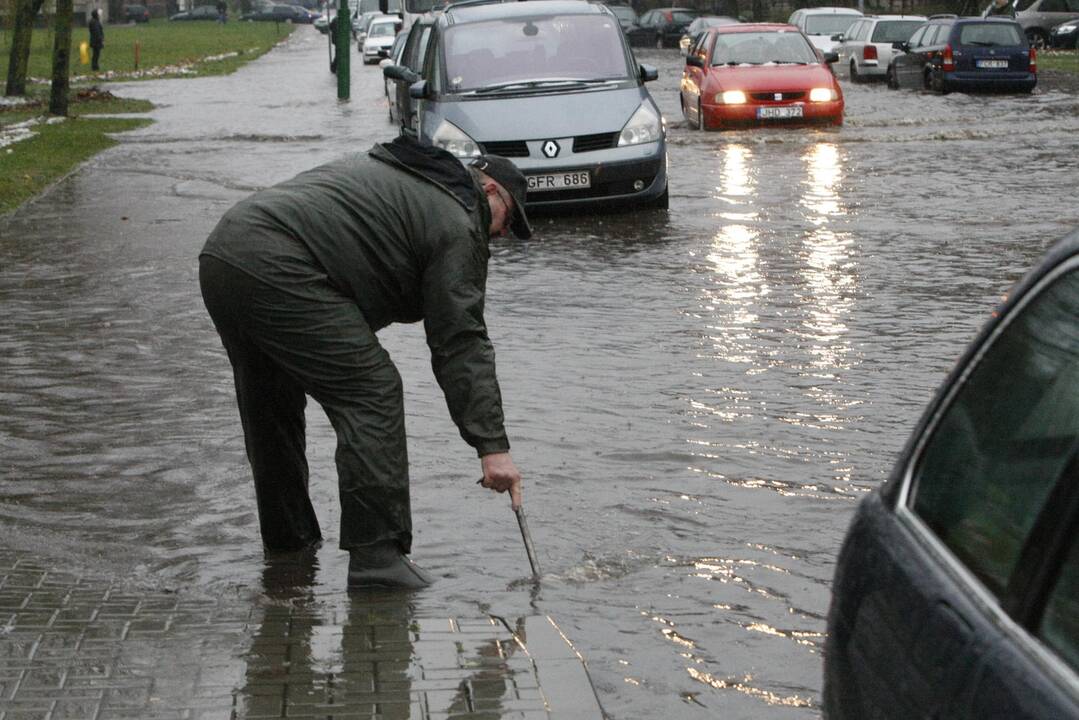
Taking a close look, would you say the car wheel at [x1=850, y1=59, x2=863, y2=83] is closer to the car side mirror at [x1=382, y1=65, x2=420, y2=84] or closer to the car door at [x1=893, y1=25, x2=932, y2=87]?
the car door at [x1=893, y1=25, x2=932, y2=87]

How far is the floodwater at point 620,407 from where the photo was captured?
5.79 metres

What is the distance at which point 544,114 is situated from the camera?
629 inches

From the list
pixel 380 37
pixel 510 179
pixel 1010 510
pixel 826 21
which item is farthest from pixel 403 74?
pixel 380 37

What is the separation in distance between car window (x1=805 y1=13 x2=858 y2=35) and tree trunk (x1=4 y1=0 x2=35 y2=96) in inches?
711

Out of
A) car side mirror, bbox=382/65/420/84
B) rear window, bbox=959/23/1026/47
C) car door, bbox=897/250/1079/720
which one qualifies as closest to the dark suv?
rear window, bbox=959/23/1026/47

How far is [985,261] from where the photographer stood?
13.1m

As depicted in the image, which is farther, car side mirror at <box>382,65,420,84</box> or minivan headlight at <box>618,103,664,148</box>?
car side mirror at <box>382,65,420,84</box>

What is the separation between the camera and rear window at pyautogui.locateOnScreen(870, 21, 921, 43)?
40.3m

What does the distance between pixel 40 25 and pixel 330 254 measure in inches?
3497

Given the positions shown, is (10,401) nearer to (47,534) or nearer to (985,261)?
(47,534)

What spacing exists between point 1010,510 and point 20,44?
35924mm

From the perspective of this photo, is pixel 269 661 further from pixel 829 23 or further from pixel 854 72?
pixel 829 23

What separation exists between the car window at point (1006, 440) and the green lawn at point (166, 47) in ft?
155

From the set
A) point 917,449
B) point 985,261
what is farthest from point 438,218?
point 985,261
